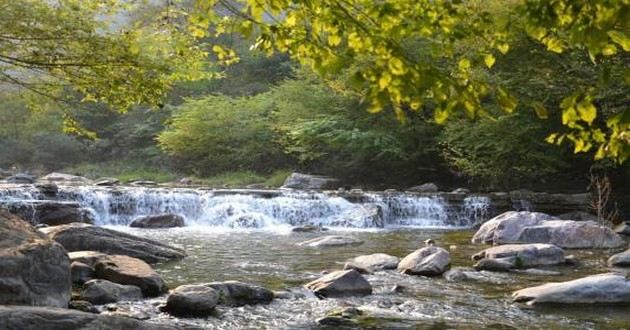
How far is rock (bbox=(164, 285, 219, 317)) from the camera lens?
7.12 metres

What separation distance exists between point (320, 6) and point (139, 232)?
1380cm

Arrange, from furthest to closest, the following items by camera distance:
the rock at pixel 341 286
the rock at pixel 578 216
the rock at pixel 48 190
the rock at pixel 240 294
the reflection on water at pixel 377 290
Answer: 1. the rock at pixel 48 190
2. the rock at pixel 578 216
3. the rock at pixel 341 286
4. the rock at pixel 240 294
5. the reflection on water at pixel 377 290

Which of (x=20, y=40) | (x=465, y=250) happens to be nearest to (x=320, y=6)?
(x=20, y=40)

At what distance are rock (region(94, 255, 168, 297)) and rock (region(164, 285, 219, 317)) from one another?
79 centimetres

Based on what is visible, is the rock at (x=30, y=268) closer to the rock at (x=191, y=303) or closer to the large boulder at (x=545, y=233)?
the rock at (x=191, y=303)

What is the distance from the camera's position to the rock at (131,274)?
8.03 metres

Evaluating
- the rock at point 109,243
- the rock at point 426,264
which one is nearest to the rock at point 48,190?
the rock at point 109,243

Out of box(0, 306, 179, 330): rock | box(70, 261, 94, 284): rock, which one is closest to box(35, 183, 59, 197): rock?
box(70, 261, 94, 284): rock

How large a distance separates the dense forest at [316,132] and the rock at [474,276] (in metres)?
2.44

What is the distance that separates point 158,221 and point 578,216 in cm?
1114

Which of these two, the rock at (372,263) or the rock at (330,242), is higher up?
the rock at (330,242)

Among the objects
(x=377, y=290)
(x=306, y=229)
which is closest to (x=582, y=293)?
(x=377, y=290)

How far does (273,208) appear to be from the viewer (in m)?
18.5

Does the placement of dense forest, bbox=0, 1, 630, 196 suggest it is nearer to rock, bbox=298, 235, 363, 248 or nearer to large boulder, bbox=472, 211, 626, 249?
large boulder, bbox=472, 211, 626, 249
